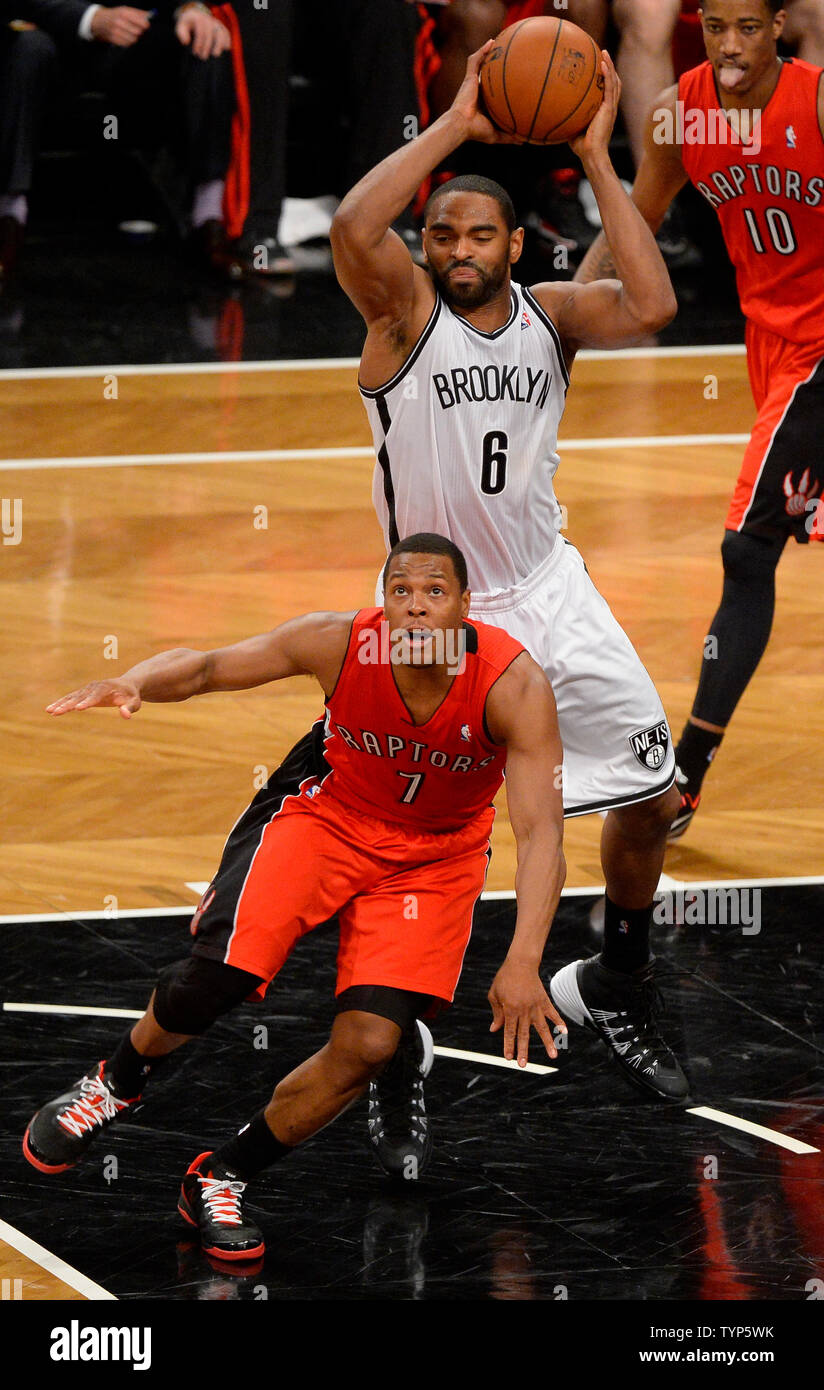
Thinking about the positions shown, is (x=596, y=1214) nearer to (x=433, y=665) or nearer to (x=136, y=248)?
(x=433, y=665)

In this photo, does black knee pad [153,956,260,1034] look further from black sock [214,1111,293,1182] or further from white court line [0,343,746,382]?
white court line [0,343,746,382]

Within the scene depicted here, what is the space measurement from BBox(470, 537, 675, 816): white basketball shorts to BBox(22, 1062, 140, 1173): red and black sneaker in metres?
1.17

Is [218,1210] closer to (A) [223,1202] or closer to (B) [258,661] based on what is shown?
(A) [223,1202]

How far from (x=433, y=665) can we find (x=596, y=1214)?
1.16m

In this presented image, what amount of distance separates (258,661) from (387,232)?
0.94 meters

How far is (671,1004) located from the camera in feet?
17.2

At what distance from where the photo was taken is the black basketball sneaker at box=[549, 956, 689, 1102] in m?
4.76

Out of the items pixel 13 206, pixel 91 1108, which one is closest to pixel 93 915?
pixel 91 1108

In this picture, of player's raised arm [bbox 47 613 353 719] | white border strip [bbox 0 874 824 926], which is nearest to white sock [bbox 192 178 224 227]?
white border strip [bbox 0 874 824 926]

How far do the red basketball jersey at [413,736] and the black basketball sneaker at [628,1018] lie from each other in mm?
777

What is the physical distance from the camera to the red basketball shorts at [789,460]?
18.9 ft

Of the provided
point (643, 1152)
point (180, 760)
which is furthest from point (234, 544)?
point (643, 1152)

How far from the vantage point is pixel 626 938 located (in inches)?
192

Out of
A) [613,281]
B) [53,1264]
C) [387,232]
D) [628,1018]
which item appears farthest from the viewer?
[628,1018]
